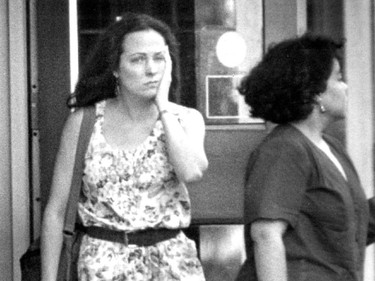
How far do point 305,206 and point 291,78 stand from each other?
382 mm

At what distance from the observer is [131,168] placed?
10.5ft

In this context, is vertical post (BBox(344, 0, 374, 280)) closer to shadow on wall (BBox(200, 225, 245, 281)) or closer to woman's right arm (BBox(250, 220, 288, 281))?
shadow on wall (BBox(200, 225, 245, 281))

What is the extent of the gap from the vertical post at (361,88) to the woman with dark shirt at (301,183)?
141cm

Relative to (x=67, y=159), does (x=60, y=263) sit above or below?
below

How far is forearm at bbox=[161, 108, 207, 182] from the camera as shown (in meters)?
3.17

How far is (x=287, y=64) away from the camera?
9.95ft

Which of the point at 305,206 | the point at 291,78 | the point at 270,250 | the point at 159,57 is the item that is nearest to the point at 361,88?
the point at 159,57

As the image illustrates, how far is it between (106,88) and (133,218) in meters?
0.48

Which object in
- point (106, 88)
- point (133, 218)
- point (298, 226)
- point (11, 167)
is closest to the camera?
point (298, 226)

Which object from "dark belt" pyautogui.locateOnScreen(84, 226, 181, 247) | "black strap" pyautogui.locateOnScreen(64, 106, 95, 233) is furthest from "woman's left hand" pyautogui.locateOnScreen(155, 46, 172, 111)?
"dark belt" pyautogui.locateOnScreen(84, 226, 181, 247)

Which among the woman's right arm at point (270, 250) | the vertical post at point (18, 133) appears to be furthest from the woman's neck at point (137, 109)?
the vertical post at point (18, 133)

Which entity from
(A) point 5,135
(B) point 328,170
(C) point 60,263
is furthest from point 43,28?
(B) point 328,170

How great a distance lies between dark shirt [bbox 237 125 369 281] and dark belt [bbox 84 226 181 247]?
1.08 feet

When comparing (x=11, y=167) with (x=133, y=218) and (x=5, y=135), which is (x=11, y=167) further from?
(x=133, y=218)
